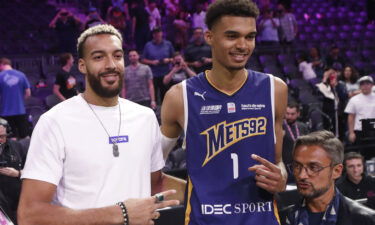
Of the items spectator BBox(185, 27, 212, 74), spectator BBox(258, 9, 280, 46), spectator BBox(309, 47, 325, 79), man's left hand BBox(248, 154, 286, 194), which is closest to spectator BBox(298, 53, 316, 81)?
spectator BBox(309, 47, 325, 79)

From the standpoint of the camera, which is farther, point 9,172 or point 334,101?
point 334,101

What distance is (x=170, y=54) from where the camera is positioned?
10.3 metres

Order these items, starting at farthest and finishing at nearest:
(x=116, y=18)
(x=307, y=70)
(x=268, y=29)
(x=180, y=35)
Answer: (x=268, y=29)
(x=307, y=70)
(x=180, y=35)
(x=116, y=18)

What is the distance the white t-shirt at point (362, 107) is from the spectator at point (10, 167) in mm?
5230

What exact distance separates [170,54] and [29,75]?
2987 mm

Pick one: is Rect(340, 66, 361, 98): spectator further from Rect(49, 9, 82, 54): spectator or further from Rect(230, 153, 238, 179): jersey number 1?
Rect(230, 153, 238, 179): jersey number 1

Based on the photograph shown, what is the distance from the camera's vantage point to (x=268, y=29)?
13.5 m

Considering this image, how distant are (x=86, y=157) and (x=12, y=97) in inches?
268

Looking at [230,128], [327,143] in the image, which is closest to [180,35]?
[327,143]

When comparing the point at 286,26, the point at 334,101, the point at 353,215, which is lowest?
the point at 334,101

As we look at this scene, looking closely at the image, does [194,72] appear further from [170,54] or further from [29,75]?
[29,75]

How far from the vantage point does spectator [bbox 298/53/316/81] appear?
514 inches

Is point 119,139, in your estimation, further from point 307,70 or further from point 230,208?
point 307,70

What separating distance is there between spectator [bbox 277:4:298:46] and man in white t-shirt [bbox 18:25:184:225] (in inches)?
465
